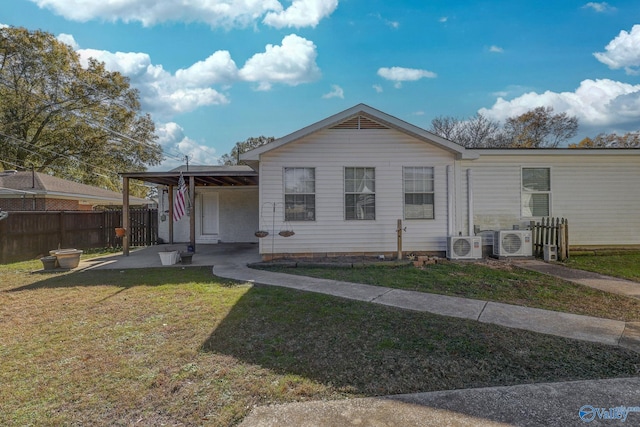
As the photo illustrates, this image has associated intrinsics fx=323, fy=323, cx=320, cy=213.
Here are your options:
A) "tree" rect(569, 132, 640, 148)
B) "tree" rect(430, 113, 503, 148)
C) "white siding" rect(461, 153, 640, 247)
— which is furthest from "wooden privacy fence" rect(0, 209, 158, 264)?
"tree" rect(569, 132, 640, 148)

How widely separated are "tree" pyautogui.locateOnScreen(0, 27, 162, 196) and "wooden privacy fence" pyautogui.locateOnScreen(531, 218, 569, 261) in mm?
22988

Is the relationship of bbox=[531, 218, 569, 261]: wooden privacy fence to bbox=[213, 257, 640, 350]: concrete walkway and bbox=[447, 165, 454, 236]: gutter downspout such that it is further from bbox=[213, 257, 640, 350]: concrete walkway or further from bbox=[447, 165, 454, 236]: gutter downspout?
bbox=[213, 257, 640, 350]: concrete walkway

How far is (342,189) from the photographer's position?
8688mm

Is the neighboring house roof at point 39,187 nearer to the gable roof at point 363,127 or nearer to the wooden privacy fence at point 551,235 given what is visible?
the gable roof at point 363,127

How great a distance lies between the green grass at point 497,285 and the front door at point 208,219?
270 inches

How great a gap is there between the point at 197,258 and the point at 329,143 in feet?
17.0

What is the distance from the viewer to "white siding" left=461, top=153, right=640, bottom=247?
30.7ft

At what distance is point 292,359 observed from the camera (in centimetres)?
314

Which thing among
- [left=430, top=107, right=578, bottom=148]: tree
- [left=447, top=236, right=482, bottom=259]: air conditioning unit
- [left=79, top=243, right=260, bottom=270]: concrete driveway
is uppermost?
[left=430, top=107, right=578, bottom=148]: tree

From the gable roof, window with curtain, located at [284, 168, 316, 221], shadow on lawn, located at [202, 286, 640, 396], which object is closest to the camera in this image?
shadow on lawn, located at [202, 286, 640, 396]

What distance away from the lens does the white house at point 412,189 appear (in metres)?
8.62

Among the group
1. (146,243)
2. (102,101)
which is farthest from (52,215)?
(102,101)

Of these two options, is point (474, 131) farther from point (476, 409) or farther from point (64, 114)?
point (64, 114)

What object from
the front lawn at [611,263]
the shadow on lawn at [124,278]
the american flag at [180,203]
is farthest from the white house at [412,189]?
the american flag at [180,203]
